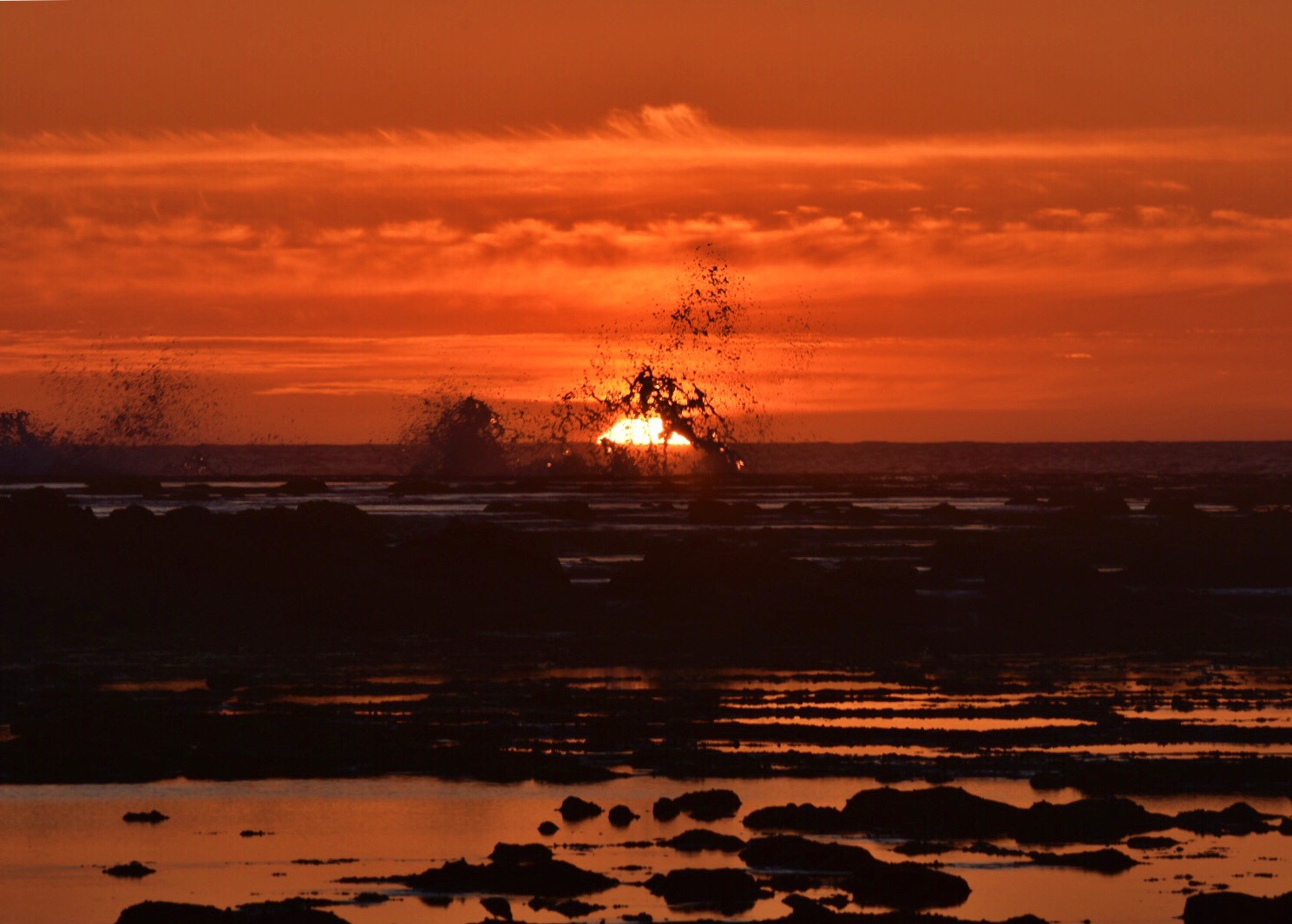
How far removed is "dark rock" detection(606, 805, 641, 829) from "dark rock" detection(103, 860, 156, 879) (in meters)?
4.71

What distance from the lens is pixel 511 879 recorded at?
17.2m

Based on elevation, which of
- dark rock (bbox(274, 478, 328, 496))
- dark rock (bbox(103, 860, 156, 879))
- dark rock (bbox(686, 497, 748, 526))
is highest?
dark rock (bbox(274, 478, 328, 496))

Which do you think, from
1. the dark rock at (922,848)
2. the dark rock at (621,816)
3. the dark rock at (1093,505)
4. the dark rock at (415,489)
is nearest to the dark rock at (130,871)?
the dark rock at (621,816)

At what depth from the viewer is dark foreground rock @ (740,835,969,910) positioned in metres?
16.4

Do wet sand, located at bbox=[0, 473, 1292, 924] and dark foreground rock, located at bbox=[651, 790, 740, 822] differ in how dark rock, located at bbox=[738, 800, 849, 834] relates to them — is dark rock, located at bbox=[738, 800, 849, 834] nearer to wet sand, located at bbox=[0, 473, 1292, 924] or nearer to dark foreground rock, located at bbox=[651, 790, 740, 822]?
wet sand, located at bbox=[0, 473, 1292, 924]

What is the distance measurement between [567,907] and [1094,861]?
17.1 feet

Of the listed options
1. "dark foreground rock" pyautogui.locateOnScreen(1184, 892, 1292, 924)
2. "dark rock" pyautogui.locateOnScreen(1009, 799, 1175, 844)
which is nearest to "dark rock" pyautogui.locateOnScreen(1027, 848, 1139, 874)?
"dark rock" pyautogui.locateOnScreen(1009, 799, 1175, 844)

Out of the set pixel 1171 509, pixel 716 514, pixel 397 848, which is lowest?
pixel 397 848

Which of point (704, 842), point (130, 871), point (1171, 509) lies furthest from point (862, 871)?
point (1171, 509)

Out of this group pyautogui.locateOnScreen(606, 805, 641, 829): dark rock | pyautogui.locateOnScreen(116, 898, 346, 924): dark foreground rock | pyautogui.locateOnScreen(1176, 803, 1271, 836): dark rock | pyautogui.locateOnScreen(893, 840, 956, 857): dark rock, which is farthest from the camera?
pyautogui.locateOnScreen(606, 805, 641, 829): dark rock

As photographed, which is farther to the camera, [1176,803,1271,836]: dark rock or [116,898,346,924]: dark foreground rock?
[1176,803,1271,836]: dark rock

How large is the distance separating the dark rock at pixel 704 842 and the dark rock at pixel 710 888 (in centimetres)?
142

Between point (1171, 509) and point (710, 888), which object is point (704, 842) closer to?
point (710, 888)

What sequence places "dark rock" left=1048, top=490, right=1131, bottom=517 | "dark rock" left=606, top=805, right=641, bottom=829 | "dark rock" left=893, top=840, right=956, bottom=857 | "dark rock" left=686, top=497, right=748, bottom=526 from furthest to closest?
"dark rock" left=1048, top=490, right=1131, bottom=517, "dark rock" left=686, top=497, right=748, bottom=526, "dark rock" left=606, top=805, right=641, bottom=829, "dark rock" left=893, top=840, right=956, bottom=857
